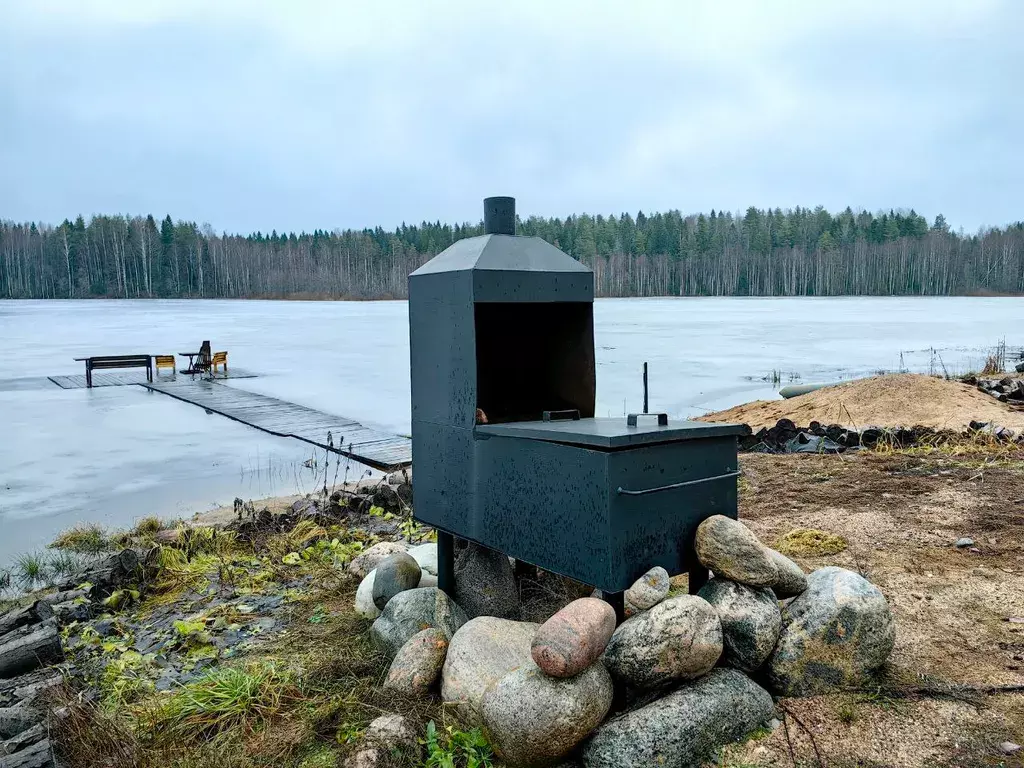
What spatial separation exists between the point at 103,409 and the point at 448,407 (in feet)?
53.9

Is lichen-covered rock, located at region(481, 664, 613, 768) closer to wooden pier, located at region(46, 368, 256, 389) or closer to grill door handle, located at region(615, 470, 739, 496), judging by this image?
grill door handle, located at region(615, 470, 739, 496)

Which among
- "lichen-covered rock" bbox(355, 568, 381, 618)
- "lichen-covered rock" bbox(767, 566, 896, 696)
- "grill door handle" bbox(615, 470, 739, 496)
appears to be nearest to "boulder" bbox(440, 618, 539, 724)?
"grill door handle" bbox(615, 470, 739, 496)

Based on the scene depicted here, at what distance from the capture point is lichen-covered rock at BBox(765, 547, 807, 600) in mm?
4183

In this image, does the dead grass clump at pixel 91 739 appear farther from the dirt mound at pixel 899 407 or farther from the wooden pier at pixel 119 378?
the wooden pier at pixel 119 378

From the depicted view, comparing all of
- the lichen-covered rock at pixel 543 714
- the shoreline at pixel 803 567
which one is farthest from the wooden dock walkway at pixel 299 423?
the lichen-covered rock at pixel 543 714

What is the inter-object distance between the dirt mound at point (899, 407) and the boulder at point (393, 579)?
8.08 m

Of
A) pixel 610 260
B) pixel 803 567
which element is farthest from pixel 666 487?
pixel 610 260

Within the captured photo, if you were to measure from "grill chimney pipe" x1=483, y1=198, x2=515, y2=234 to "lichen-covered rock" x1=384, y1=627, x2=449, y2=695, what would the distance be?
248 cm

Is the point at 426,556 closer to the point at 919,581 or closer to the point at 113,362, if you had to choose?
the point at 919,581

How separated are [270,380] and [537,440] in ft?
70.1

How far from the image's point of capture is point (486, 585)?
5.07 m

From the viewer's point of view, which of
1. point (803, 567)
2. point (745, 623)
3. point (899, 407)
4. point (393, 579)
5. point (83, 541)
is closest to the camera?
point (745, 623)

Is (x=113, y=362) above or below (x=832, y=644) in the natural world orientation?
above

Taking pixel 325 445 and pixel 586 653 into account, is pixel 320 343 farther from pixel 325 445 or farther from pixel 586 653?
pixel 586 653
